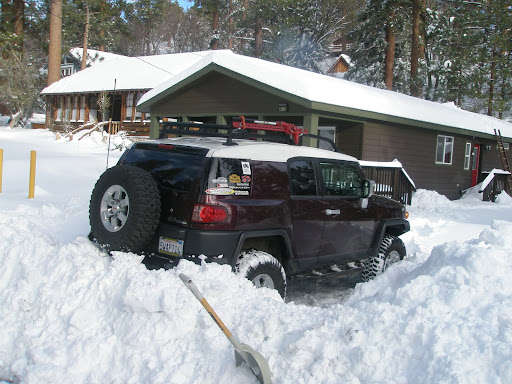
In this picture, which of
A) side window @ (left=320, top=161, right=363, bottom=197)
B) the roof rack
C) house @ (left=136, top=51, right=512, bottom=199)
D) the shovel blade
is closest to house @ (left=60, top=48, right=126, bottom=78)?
house @ (left=136, top=51, right=512, bottom=199)

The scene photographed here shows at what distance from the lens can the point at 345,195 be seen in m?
5.76

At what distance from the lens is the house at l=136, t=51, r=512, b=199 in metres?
13.4

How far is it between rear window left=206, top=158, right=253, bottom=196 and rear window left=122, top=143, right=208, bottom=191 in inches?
5.0

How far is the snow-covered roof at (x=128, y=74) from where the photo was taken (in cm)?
3133

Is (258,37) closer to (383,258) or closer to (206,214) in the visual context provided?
(383,258)

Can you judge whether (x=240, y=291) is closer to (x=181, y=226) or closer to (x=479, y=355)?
(x=181, y=226)

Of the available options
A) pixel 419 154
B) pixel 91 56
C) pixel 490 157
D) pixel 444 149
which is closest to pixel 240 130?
pixel 419 154

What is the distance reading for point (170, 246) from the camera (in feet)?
14.5

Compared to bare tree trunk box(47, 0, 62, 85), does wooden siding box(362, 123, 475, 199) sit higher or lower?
lower

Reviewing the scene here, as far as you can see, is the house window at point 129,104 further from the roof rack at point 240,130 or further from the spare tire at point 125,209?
the spare tire at point 125,209

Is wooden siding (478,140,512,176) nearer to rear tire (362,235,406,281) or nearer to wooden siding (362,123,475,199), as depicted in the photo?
wooden siding (362,123,475,199)

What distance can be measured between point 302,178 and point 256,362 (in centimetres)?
247

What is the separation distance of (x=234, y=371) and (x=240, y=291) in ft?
2.69

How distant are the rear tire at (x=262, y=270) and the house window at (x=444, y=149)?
1557 centimetres
